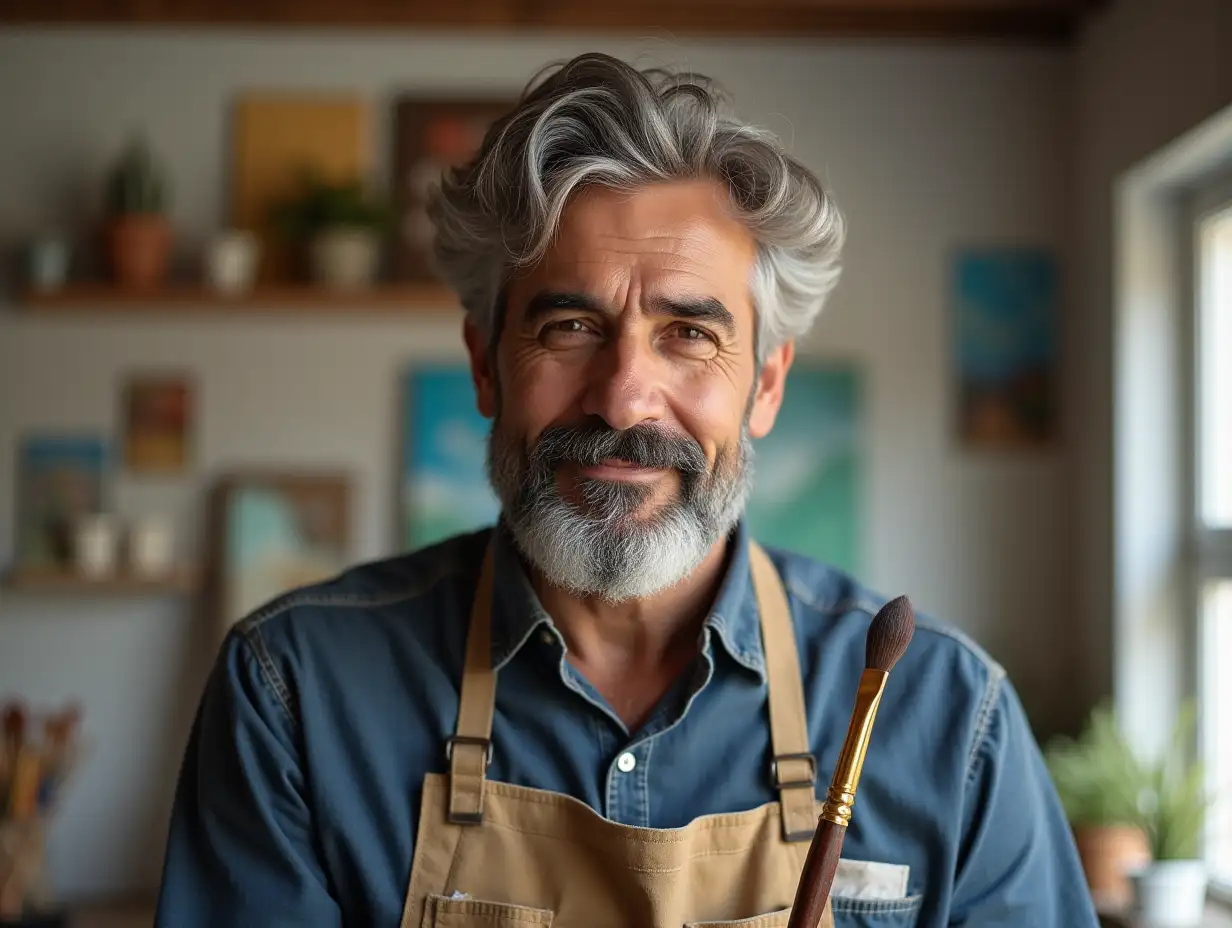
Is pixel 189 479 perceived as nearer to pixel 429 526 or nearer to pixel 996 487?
pixel 429 526

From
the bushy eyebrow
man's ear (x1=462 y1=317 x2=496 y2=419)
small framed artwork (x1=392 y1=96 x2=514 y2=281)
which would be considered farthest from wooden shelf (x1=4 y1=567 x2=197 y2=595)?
the bushy eyebrow

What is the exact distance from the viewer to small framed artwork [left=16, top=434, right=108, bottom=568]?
356 centimetres

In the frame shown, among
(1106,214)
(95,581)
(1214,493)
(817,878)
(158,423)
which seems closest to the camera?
(817,878)

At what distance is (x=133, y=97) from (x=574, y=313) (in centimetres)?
269

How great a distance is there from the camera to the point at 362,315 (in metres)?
3.61

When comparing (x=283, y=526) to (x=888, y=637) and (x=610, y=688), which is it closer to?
(x=610, y=688)

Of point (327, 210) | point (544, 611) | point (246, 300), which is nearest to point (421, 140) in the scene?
point (327, 210)

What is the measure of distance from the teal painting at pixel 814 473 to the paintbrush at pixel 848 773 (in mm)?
2337

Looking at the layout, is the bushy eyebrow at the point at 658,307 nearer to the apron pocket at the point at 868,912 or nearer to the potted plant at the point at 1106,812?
the apron pocket at the point at 868,912

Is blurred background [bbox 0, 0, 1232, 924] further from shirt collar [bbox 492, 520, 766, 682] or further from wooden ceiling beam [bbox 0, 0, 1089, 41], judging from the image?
shirt collar [bbox 492, 520, 766, 682]

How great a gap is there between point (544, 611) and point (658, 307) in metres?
0.34

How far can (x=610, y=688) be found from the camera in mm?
1436

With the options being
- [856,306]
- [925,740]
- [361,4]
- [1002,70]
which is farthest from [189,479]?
[925,740]

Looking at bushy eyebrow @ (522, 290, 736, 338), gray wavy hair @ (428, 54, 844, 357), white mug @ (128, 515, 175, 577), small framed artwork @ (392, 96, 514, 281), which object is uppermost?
small framed artwork @ (392, 96, 514, 281)
